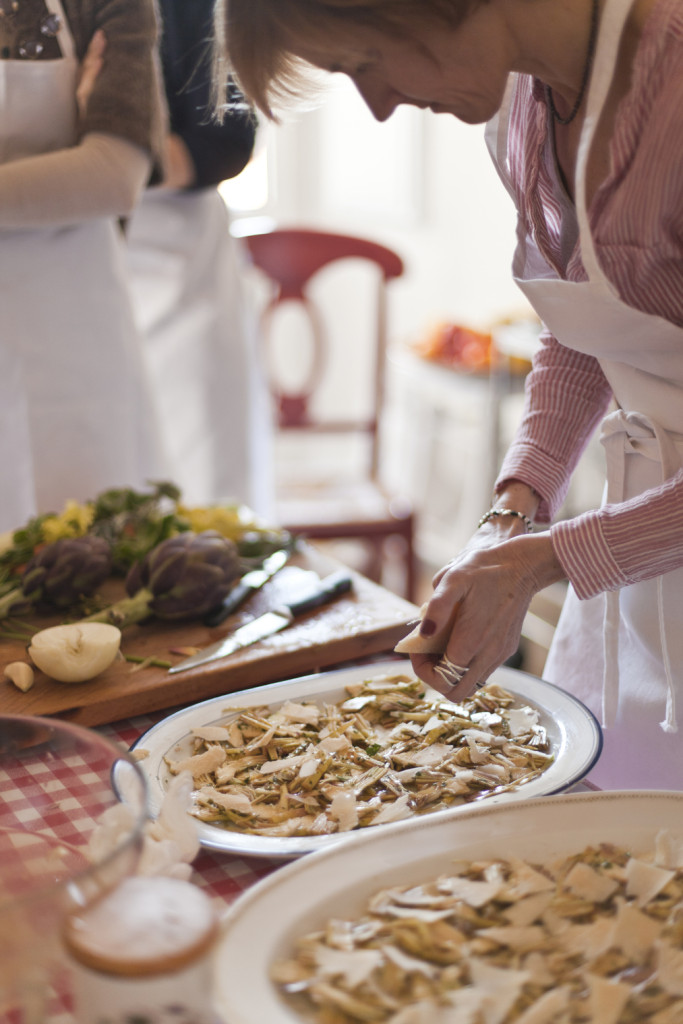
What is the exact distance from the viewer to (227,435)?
88.4 inches

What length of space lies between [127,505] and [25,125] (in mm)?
502

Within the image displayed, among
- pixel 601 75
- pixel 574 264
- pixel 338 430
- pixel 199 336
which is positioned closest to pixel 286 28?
pixel 601 75

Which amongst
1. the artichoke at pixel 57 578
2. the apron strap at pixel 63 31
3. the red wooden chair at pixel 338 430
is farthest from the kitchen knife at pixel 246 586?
the red wooden chair at pixel 338 430

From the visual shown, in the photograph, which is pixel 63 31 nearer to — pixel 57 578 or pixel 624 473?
pixel 57 578

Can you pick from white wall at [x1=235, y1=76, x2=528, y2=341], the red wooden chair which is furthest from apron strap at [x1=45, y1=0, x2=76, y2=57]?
white wall at [x1=235, y1=76, x2=528, y2=341]

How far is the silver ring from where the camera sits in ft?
2.60

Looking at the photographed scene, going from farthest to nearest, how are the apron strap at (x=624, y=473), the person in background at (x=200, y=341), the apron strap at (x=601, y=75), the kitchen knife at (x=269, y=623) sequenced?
the person in background at (x=200, y=341) → the kitchen knife at (x=269, y=623) → the apron strap at (x=624, y=473) → the apron strap at (x=601, y=75)

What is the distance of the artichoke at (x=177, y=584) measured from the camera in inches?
41.8

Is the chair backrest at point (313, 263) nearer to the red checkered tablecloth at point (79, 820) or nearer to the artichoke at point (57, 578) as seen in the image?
the artichoke at point (57, 578)

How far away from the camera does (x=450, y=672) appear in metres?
0.79

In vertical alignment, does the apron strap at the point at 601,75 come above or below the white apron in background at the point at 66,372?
above

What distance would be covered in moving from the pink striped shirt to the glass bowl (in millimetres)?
403

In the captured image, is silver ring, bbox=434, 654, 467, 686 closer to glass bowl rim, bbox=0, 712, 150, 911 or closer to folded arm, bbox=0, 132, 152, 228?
glass bowl rim, bbox=0, 712, 150, 911

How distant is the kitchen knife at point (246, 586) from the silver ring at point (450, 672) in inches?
14.0
